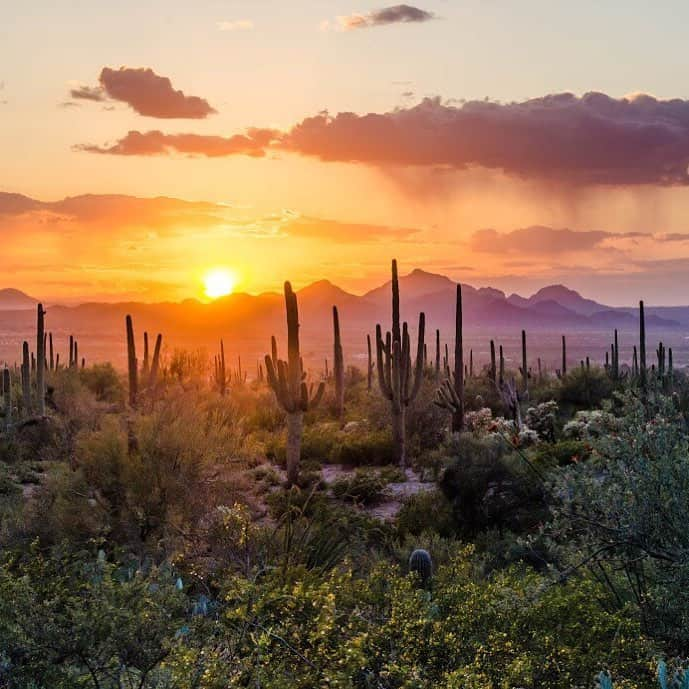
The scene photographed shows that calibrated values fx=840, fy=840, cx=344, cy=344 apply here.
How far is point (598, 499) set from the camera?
24.2 ft

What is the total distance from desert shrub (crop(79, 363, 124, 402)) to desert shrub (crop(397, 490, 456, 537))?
26.0m

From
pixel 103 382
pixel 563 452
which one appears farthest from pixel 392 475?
pixel 103 382

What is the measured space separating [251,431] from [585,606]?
26.4 m

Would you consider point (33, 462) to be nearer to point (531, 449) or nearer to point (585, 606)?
point (531, 449)

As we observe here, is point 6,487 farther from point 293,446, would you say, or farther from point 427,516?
point 427,516

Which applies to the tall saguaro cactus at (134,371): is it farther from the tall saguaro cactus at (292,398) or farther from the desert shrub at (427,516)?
the desert shrub at (427,516)

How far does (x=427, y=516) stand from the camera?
17.0 meters

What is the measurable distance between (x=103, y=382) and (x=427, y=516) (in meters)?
31.0

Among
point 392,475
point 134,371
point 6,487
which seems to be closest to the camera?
point 6,487

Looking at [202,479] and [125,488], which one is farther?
[202,479]

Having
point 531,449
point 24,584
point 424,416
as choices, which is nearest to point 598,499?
point 24,584

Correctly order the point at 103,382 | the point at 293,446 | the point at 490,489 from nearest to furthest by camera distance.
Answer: the point at 490,489 < the point at 293,446 < the point at 103,382

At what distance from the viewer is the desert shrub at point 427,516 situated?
53.7 ft

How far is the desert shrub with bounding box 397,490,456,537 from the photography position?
16375 mm
